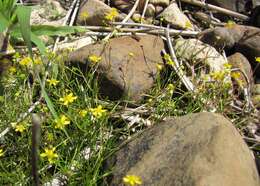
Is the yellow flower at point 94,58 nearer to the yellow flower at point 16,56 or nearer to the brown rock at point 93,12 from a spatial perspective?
the yellow flower at point 16,56

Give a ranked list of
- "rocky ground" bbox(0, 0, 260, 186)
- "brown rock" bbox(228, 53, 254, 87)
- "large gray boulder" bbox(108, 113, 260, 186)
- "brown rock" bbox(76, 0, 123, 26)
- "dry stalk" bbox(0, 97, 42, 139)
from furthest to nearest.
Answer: "brown rock" bbox(76, 0, 123, 26), "brown rock" bbox(228, 53, 254, 87), "dry stalk" bbox(0, 97, 42, 139), "rocky ground" bbox(0, 0, 260, 186), "large gray boulder" bbox(108, 113, 260, 186)

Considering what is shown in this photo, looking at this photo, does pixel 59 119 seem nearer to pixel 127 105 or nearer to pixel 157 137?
pixel 157 137

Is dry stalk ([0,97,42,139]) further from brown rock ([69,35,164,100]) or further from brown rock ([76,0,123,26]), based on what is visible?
brown rock ([76,0,123,26])

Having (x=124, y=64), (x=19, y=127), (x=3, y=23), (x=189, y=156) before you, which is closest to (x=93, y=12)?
(x=124, y=64)

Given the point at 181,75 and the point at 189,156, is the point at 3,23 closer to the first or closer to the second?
the point at 181,75

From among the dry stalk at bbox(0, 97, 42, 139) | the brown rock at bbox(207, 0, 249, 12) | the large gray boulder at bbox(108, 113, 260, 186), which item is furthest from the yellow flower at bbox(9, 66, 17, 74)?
the brown rock at bbox(207, 0, 249, 12)

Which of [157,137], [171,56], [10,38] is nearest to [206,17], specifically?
[171,56]

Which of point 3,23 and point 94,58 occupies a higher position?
point 3,23
